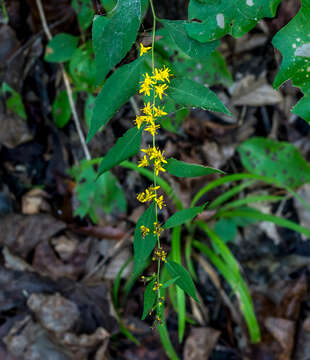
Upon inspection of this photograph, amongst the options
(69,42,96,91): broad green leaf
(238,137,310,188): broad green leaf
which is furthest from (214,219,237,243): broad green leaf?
(69,42,96,91): broad green leaf

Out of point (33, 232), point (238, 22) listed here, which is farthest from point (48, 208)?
point (238, 22)

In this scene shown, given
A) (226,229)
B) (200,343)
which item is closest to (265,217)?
(226,229)

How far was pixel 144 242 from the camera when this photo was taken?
0.69 meters

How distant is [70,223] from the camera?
6.16 ft

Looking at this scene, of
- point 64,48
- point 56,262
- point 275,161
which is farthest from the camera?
point 56,262

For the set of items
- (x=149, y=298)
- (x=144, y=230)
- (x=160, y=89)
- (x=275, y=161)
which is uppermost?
(x=160, y=89)

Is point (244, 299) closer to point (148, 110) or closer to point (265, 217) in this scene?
point (265, 217)

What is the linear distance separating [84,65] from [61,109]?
0.40 meters

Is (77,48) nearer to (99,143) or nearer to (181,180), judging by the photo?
(99,143)

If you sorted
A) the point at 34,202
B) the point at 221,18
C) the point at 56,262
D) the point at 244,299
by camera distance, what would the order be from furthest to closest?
the point at 34,202 < the point at 56,262 < the point at 244,299 < the point at 221,18

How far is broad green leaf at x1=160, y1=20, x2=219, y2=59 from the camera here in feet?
2.60

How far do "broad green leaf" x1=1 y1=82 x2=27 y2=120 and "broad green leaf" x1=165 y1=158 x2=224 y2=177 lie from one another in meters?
1.43

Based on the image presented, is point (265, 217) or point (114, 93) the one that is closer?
point (114, 93)

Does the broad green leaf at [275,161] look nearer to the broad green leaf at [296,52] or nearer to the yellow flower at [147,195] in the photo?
the broad green leaf at [296,52]
